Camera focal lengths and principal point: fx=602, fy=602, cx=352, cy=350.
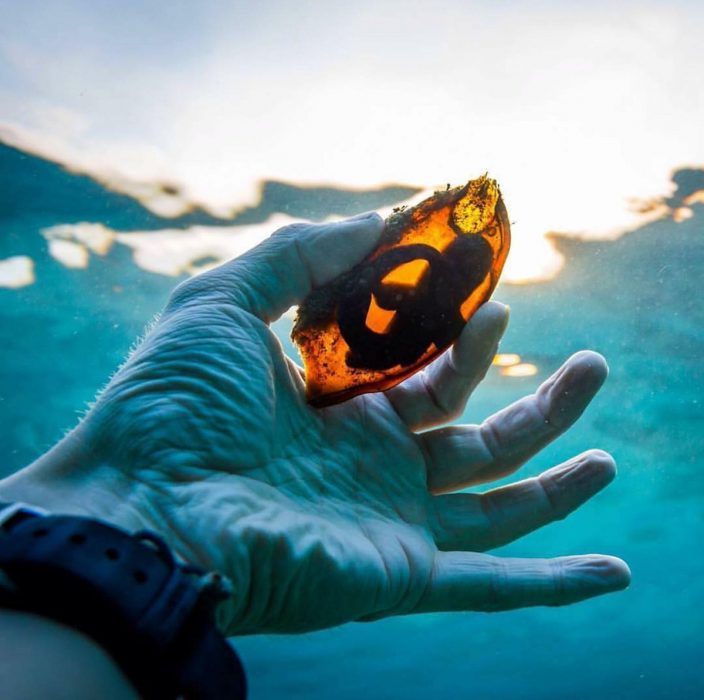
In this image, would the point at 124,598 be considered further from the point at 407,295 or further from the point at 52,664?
the point at 407,295

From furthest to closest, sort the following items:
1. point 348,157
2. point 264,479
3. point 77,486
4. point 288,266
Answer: point 348,157, point 288,266, point 264,479, point 77,486

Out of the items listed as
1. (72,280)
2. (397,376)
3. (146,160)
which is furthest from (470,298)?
(72,280)

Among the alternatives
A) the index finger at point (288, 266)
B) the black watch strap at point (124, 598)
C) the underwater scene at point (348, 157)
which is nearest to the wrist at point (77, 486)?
the black watch strap at point (124, 598)

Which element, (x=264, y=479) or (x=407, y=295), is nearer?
(x=264, y=479)

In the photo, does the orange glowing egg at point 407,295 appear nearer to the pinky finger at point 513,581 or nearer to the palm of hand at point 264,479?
the palm of hand at point 264,479

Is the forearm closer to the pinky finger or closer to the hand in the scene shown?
the hand

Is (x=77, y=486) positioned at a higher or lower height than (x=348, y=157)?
lower

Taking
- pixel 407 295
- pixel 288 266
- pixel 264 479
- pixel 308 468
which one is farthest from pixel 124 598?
pixel 407 295
